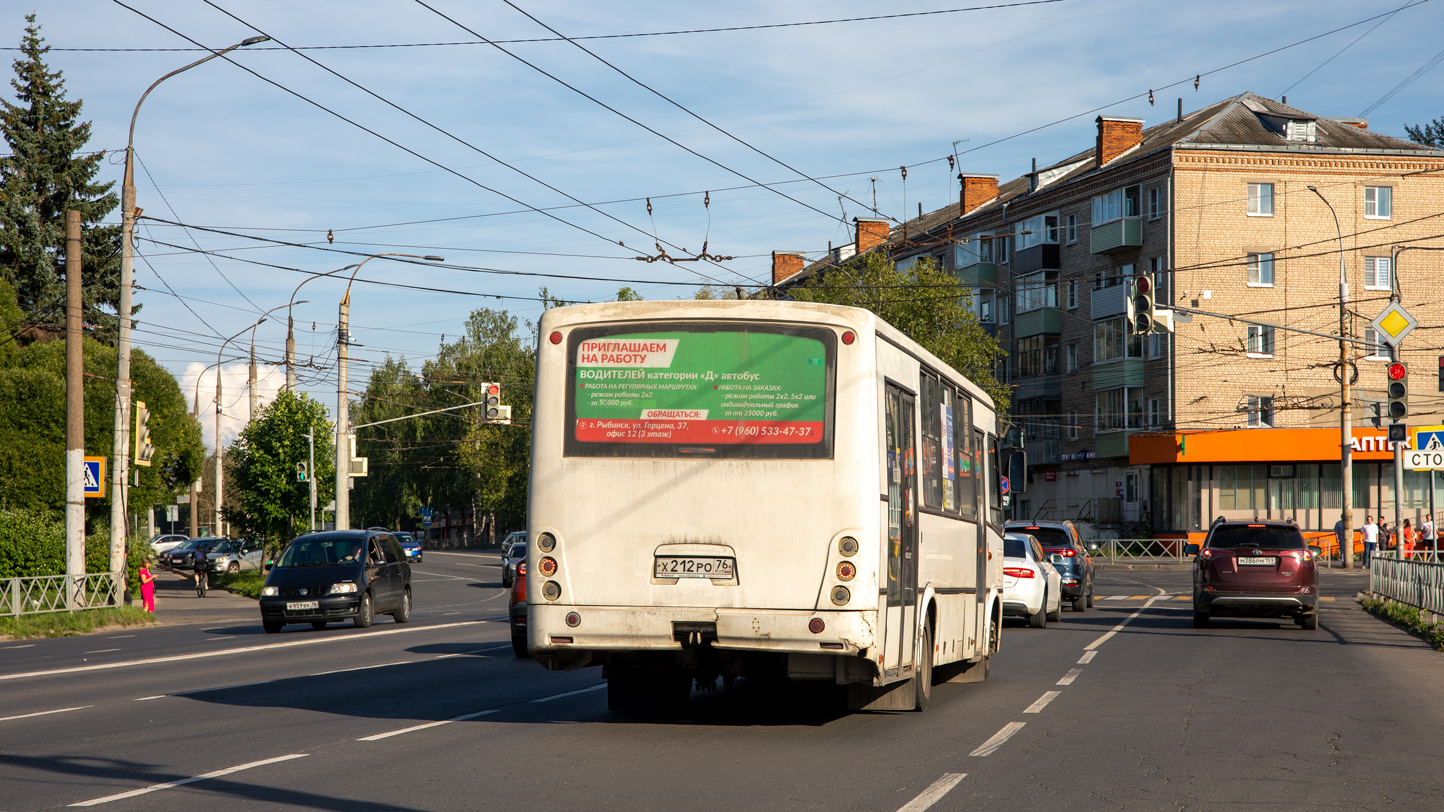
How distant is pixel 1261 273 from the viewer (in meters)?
57.1

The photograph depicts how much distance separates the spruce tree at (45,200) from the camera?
55.8m

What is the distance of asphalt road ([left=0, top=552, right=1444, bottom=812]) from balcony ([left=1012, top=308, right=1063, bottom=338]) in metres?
46.9

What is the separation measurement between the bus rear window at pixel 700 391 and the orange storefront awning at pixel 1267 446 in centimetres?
4873

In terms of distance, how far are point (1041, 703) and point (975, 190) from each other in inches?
2470

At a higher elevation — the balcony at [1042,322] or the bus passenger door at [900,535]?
the balcony at [1042,322]

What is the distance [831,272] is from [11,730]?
2032 inches

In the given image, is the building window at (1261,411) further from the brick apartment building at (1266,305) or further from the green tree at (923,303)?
the green tree at (923,303)

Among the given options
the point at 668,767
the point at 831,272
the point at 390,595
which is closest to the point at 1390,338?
the point at 390,595

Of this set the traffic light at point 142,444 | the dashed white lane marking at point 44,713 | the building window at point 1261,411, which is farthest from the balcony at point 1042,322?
the dashed white lane marking at point 44,713

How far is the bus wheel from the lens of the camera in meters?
11.7

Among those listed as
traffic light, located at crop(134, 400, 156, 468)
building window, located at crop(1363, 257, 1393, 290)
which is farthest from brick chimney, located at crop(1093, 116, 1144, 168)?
traffic light, located at crop(134, 400, 156, 468)

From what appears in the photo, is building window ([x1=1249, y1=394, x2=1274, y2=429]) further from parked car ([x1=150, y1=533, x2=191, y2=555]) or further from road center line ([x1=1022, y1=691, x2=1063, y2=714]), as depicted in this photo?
parked car ([x1=150, y1=533, x2=191, y2=555])

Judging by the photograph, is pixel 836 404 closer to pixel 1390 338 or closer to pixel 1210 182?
pixel 1390 338

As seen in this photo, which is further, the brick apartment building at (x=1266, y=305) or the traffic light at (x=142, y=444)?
the brick apartment building at (x=1266, y=305)
